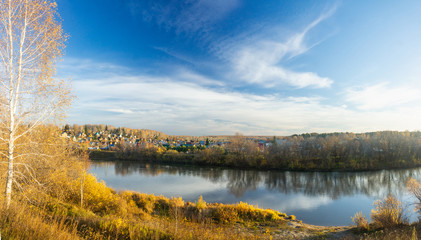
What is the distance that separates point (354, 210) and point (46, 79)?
2346 cm

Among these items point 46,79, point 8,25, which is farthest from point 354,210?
point 8,25

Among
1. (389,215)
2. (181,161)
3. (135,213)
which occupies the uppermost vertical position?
(389,215)

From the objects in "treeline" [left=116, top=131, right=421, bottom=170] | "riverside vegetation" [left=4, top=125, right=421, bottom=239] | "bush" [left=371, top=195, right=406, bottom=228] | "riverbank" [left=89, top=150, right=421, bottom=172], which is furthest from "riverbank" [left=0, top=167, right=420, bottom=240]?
"treeline" [left=116, top=131, right=421, bottom=170]

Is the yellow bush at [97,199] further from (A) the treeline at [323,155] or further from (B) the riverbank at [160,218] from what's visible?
(A) the treeline at [323,155]

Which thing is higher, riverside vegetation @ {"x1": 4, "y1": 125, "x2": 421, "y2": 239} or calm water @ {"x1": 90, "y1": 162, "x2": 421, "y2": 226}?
riverside vegetation @ {"x1": 4, "y1": 125, "x2": 421, "y2": 239}

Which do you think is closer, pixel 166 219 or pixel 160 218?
pixel 166 219

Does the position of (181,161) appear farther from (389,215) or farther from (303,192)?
(389,215)

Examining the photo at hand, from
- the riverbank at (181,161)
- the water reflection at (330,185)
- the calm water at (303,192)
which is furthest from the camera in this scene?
the riverbank at (181,161)

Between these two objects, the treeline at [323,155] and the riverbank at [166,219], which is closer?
the riverbank at [166,219]

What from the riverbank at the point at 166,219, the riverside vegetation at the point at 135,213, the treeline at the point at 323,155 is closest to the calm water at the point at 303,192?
the riverside vegetation at the point at 135,213

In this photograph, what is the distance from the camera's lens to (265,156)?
147 feet

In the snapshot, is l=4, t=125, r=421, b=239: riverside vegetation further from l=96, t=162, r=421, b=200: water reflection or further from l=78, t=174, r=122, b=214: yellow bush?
l=96, t=162, r=421, b=200: water reflection

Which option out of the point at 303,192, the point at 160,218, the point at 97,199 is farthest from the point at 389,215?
the point at 97,199

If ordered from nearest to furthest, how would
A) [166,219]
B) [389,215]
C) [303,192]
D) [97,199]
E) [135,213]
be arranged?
[166,219] → [389,215] → [97,199] → [135,213] → [303,192]
